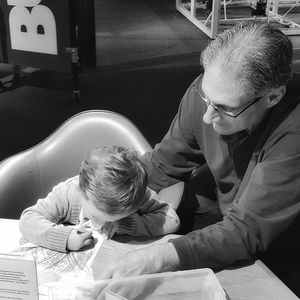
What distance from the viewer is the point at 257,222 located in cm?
126

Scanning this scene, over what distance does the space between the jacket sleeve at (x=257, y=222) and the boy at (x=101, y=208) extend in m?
0.18

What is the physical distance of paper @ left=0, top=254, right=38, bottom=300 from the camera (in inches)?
38.4

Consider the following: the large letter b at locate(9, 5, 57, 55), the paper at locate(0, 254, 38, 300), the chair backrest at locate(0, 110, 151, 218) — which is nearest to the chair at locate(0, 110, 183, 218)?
the chair backrest at locate(0, 110, 151, 218)

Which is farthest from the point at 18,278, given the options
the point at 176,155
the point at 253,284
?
the point at 176,155

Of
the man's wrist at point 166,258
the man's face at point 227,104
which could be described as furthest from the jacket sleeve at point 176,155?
the man's wrist at point 166,258

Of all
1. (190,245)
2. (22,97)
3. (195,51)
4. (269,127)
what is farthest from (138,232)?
(195,51)

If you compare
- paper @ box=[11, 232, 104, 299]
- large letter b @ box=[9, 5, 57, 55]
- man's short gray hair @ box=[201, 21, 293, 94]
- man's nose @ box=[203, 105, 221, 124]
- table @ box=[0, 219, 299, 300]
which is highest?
man's short gray hair @ box=[201, 21, 293, 94]

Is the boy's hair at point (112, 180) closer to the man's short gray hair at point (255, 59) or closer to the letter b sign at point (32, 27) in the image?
the man's short gray hair at point (255, 59)

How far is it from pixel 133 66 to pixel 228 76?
3.96m

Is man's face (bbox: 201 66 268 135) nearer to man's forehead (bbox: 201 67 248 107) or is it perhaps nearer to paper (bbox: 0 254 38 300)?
man's forehead (bbox: 201 67 248 107)

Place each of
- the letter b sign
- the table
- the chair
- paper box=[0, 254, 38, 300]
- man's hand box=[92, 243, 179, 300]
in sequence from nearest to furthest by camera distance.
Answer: paper box=[0, 254, 38, 300] → man's hand box=[92, 243, 179, 300] → the table → the chair → the letter b sign

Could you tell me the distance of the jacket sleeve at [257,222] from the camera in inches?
49.2

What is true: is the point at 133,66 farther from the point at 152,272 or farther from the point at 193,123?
the point at 152,272

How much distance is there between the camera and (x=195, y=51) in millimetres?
5664
